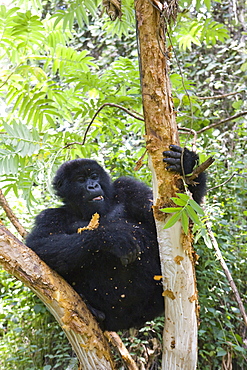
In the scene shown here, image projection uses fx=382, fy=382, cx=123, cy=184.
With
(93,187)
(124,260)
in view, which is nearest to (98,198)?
(93,187)

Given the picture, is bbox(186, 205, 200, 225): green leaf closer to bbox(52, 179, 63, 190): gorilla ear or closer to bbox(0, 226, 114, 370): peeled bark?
bbox(0, 226, 114, 370): peeled bark

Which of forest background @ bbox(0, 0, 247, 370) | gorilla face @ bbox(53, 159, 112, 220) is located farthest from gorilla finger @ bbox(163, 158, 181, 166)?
gorilla face @ bbox(53, 159, 112, 220)

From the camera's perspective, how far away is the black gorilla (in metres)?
2.41

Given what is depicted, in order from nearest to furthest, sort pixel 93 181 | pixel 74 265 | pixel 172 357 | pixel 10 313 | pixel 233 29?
pixel 172 357, pixel 74 265, pixel 93 181, pixel 10 313, pixel 233 29

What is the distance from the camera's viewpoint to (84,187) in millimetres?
2969

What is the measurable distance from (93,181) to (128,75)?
95 cm

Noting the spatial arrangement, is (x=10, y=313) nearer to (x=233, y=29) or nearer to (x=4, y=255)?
(x=4, y=255)

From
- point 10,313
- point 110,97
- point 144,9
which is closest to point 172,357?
point 144,9

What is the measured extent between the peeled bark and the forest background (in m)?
0.78

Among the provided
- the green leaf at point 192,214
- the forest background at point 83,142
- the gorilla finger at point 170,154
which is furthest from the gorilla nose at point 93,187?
the green leaf at point 192,214

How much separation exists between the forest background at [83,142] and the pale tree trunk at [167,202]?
477 millimetres

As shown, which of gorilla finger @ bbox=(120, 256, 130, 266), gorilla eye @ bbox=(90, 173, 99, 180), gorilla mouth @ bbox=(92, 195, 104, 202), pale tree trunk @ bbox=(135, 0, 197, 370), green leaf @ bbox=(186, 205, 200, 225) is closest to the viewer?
green leaf @ bbox=(186, 205, 200, 225)

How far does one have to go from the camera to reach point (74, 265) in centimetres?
245

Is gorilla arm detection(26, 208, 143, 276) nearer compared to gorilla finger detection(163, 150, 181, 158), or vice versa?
gorilla finger detection(163, 150, 181, 158)
